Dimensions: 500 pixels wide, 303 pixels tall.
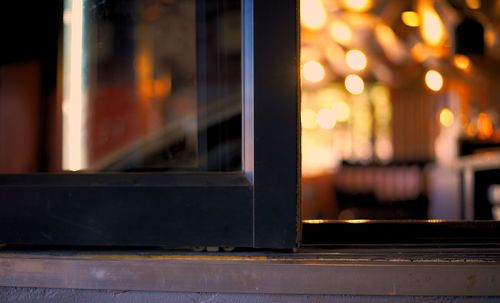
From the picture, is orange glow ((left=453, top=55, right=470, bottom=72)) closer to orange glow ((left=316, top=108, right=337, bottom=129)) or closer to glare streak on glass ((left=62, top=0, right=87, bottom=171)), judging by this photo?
orange glow ((left=316, top=108, right=337, bottom=129))

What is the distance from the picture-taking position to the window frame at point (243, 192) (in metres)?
0.77

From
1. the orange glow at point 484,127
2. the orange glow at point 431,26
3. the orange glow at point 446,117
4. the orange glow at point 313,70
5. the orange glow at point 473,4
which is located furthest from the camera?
the orange glow at point 446,117

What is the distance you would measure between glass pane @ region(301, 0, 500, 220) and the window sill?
1.29 metres

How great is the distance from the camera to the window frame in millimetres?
765

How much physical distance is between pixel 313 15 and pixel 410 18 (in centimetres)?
134

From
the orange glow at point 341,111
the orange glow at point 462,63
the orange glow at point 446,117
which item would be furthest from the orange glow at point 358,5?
the orange glow at point 341,111

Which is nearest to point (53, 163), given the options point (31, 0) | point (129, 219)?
point (129, 219)

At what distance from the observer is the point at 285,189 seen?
2.51 ft

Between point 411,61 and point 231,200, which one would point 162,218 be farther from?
point 411,61

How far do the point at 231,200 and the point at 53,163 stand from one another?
0.40m

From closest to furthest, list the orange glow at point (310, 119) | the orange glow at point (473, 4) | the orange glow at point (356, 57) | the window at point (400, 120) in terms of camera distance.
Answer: the window at point (400, 120) < the orange glow at point (473, 4) < the orange glow at point (356, 57) < the orange glow at point (310, 119)

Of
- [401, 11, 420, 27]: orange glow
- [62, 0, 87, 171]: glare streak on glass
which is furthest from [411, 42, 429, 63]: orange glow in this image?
[62, 0, 87, 171]: glare streak on glass

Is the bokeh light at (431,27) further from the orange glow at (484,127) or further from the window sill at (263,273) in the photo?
the window sill at (263,273)

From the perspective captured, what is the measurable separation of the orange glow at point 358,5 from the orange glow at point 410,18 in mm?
655
